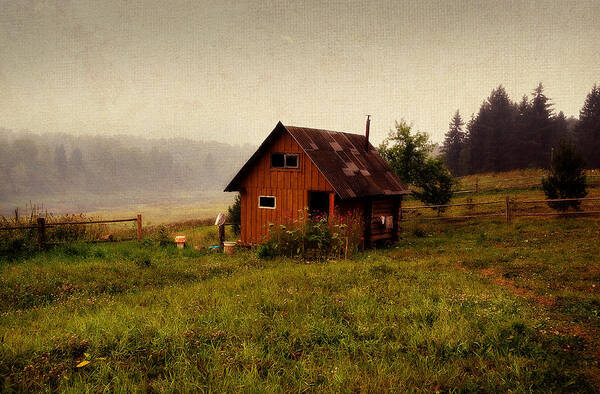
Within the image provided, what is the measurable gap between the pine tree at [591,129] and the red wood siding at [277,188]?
179 ft

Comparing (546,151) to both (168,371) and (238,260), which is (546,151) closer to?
(238,260)

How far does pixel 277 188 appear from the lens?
18266mm

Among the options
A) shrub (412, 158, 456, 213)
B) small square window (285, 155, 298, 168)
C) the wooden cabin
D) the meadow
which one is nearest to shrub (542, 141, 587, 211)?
shrub (412, 158, 456, 213)

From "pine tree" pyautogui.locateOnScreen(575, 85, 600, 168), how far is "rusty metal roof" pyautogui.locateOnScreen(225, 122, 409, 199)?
162 ft

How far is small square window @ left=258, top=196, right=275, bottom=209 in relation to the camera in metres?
18.5

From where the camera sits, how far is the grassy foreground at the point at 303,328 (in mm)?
4543

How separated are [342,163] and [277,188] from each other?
143 inches

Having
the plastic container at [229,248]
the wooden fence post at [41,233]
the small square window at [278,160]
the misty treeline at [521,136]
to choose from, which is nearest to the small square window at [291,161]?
the small square window at [278,160]

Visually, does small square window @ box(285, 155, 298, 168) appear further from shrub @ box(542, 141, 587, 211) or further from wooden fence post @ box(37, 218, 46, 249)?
shrub @ box(542, 141, 587, 211)

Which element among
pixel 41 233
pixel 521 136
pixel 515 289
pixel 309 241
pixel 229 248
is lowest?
pixel 229 248

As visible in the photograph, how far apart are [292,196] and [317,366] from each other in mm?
13206

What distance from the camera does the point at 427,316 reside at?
21.9ft

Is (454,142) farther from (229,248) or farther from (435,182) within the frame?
(229,248)

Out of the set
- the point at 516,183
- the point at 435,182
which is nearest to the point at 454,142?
the point at 516,183
